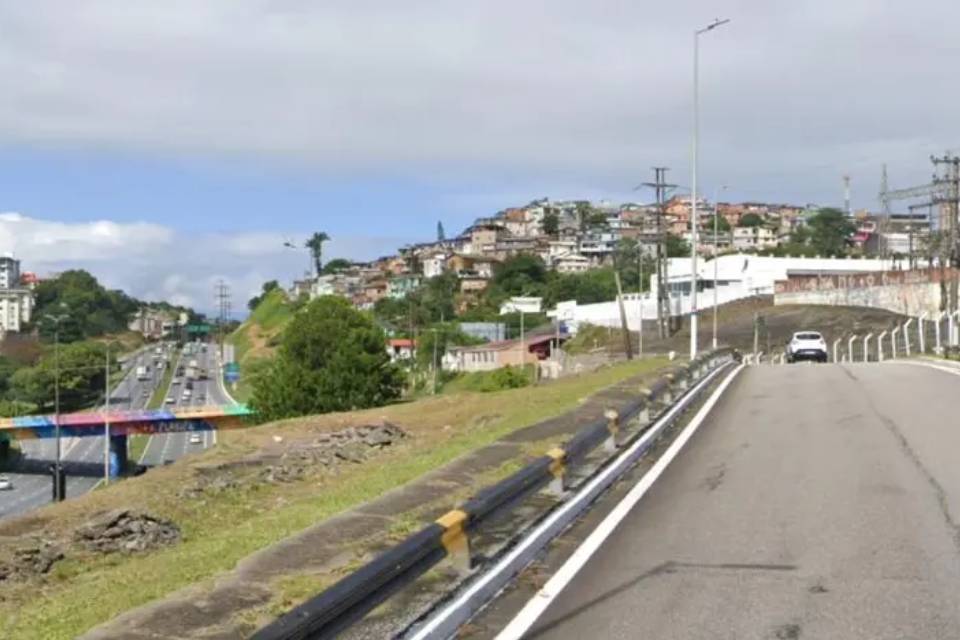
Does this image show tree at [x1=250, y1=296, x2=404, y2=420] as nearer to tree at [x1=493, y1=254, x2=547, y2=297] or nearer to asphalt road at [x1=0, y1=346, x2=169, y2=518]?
asphalt road at [x1=0, y1=346, x2=169, y2=518]

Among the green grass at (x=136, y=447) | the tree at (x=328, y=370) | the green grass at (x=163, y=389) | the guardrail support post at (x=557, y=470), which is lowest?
the green grass at (x=136, y=447)

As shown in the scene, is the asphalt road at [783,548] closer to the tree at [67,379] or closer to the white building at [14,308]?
the tree at [67,379]

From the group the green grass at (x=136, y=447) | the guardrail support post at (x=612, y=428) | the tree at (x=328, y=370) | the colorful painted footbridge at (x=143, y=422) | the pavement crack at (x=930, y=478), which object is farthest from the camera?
the green grass at (x=136, y=447)

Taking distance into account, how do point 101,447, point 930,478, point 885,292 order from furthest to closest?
1. point 101,447
2. point 885,292
3. point 930,478

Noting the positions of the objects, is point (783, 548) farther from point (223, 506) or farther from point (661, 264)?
point (661, 264)

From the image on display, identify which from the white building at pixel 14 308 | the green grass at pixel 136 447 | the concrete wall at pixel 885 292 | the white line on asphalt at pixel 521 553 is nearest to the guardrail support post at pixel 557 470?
the white line on asphalt at pixel 521 553

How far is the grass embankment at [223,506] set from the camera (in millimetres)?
8682

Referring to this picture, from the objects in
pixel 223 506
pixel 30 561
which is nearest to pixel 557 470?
pixel 30 561

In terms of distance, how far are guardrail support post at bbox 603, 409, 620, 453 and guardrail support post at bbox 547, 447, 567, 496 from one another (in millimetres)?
2952

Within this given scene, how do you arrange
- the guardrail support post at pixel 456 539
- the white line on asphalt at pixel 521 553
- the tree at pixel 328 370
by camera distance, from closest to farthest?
the white line on asphalt at pixel 521 553, the guardrail support post at pixel 456 539, the tree at pixel 328 370

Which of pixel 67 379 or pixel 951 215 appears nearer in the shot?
pixel 951 215

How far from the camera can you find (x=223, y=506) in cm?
1891

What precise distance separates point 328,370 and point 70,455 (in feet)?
111

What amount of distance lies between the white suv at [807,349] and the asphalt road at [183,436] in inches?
1281
